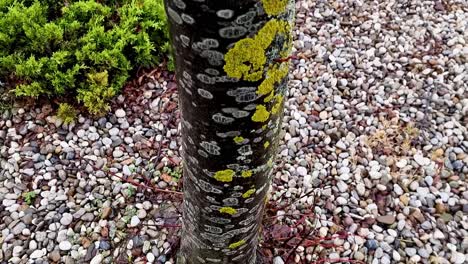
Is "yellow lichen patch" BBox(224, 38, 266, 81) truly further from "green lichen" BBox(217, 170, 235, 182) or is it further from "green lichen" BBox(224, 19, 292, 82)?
"green lichen" BBox(217, 170, 235, 182)

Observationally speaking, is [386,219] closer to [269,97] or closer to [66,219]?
[269,97]

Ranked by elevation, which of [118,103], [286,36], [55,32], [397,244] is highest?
[286,36]

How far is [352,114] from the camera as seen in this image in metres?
2.87

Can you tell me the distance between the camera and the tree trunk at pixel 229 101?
963 millimetres

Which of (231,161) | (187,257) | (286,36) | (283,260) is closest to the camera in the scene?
(286,36)

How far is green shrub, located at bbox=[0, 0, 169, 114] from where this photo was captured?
276 cm

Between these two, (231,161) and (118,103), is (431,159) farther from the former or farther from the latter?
(118,103)

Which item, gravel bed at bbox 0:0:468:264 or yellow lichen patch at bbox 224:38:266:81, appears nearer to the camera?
yellow lichen patch at bbox 224:38:266:81

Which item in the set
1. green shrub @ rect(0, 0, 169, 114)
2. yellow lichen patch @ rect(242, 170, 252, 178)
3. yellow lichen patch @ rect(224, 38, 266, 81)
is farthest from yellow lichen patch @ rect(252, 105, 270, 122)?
green shrub @ rect(0, 0, 169, 114)

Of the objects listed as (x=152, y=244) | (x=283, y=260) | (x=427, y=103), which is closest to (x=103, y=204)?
(x=152, y=244)

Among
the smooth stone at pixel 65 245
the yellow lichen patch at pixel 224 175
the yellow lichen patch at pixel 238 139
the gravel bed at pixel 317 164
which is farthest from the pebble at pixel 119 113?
the yellow lichen patch at pixel 238 139

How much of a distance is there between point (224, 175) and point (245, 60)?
46 centimetres

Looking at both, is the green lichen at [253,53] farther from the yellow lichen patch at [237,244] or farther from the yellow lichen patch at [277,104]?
the yellow lichen patch at [237,244]

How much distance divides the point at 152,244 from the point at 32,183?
0.80m
